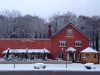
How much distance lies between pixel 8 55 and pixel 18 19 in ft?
152

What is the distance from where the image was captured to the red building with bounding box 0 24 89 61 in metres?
57.8

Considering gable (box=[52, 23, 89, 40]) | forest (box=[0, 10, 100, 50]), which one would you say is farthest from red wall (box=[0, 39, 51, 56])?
forest (box=[0, 10, 100, 50])

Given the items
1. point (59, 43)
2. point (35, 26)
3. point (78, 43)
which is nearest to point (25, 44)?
point (59, 43)

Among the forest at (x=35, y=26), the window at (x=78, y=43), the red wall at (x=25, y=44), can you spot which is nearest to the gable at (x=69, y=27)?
the window at (x=78, y=43)

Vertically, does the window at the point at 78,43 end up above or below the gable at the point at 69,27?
below

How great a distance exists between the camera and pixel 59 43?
58.5 m

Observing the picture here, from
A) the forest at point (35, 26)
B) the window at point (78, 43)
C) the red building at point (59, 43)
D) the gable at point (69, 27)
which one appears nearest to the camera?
the red building at point (59, 43)

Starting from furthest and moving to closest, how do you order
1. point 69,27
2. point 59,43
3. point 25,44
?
→ point 59,43 → point 25,44 → point 69,27

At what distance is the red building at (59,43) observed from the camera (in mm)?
57844

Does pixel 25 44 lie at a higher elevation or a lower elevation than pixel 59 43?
lower

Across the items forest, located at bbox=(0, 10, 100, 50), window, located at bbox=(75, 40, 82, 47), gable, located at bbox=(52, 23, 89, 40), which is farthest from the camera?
forest, located at bbox=(0, 10, 100, 50)

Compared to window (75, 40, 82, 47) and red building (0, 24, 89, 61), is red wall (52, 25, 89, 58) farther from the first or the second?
Result: window (75, 40, 82, 47)

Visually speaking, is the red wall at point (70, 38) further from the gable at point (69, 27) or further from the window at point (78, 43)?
the window at point (78, 43)

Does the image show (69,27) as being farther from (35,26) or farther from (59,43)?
(35,26)
